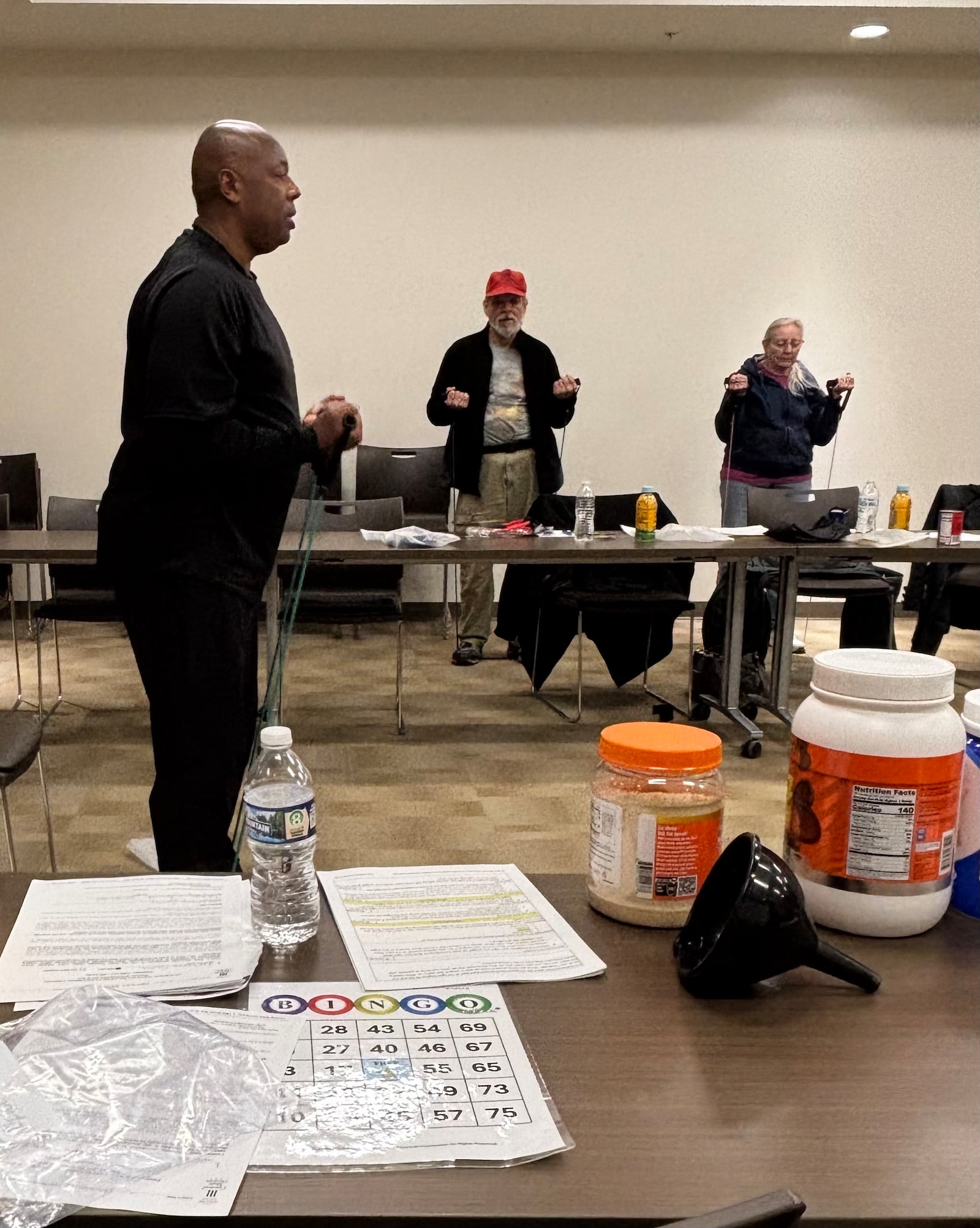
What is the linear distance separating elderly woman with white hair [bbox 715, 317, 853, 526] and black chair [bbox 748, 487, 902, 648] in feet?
1.79

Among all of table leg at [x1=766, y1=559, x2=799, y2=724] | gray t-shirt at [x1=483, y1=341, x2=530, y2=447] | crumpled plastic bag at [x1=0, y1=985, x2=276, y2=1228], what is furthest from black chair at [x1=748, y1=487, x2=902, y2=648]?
crumpled plastic bag at [x1=0, y1=985, x2=276, y2=1228]

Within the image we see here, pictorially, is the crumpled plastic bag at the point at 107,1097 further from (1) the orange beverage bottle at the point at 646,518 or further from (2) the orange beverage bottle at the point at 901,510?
(2) the orange beverage bottle at the point at 901,510

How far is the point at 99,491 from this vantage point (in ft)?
20.0

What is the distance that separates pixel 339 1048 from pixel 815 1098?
12.6 inches

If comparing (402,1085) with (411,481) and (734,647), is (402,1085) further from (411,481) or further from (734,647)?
(411,481)

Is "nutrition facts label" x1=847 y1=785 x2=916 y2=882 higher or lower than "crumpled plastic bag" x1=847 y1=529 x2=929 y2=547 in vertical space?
higher

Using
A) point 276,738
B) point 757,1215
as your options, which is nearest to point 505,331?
point 276,738

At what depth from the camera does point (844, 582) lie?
439 centimetres

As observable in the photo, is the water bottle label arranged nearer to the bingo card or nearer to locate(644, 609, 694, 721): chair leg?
the bingo card

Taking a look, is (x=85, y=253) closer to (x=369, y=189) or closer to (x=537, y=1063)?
(x=369, y=189)

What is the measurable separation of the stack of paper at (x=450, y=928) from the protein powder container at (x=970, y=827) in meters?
0.35

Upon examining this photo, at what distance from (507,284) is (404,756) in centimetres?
223

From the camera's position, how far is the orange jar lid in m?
0.97

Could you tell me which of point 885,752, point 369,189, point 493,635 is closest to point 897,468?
point 493,635
